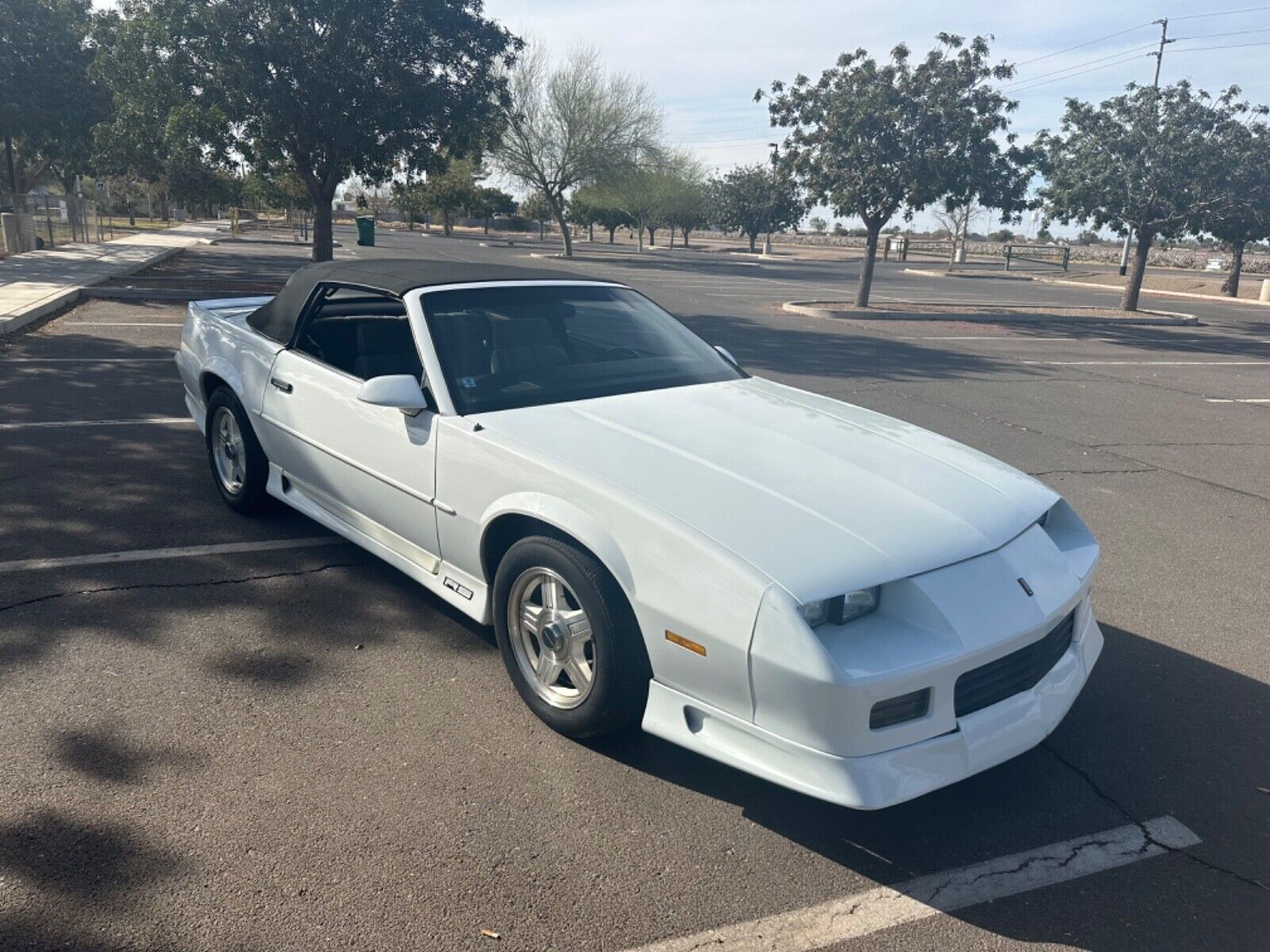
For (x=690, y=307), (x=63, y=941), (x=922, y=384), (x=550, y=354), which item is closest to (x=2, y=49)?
(x=690, y=307)

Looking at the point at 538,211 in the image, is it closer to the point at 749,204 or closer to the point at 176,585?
the point at 749,204

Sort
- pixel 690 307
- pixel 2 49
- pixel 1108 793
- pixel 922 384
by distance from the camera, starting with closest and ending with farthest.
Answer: pixel 1108 793 → pixel 922 384 → pixel 690 307 → pixel 2 49

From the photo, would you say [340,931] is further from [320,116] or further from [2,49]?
[2,49]

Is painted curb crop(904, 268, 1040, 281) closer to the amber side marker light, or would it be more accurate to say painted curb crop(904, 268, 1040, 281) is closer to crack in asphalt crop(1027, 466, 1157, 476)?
crack in asphalt crop(1027, 466, 1157, 476)

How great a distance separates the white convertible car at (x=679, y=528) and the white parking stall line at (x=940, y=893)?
1.03ft

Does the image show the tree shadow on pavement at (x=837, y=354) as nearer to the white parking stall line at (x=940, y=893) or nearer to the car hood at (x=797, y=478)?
the car hood at (x=797, y=478)

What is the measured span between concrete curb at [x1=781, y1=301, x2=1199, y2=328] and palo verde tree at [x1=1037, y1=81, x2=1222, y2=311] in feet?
6.12

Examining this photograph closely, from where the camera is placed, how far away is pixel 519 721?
3.53m

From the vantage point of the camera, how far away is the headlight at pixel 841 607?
2.69 m

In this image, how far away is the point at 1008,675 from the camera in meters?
2.94

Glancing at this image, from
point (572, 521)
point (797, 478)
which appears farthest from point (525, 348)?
point (797, 478)

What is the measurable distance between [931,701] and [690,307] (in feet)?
60.0

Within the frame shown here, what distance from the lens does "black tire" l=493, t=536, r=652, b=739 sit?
120 inches

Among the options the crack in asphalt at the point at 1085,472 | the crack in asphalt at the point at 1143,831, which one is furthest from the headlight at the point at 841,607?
the crack in asphalt at the point at 1085,472
